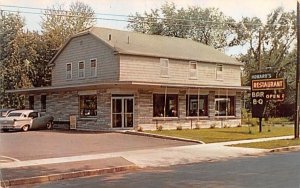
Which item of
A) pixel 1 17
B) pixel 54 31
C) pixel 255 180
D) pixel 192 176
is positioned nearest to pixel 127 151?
pixel 192 176

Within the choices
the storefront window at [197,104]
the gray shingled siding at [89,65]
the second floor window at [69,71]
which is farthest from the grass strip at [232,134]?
the second floor window at [69,71]

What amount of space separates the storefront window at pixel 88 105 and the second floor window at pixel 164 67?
2.40m

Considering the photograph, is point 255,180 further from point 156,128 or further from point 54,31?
point 156,128

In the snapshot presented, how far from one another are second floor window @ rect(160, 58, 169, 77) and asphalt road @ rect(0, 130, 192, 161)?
9.87 ft

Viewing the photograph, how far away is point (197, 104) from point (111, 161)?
9933 mm

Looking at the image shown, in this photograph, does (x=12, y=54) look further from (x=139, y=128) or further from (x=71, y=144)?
(x=139, y=128)

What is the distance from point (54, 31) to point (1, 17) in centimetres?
113

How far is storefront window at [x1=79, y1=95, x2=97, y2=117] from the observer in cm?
1561

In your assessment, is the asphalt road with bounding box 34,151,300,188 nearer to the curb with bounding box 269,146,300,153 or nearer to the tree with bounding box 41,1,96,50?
the tree with bounding box 41,1,96,50

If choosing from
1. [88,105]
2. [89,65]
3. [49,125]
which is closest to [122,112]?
[88,105]

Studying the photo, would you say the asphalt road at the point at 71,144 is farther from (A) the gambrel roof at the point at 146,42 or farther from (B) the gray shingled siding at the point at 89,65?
(A) the gambrel roof at the point at 146,42

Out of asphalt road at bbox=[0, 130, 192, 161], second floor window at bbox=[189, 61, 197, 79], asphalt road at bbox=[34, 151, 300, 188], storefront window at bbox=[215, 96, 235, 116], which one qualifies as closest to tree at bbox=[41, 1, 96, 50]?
asphalt road at bbox=[34, 151, 300, 188]

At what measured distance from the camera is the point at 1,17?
2.02 metres

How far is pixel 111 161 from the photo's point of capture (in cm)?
851
